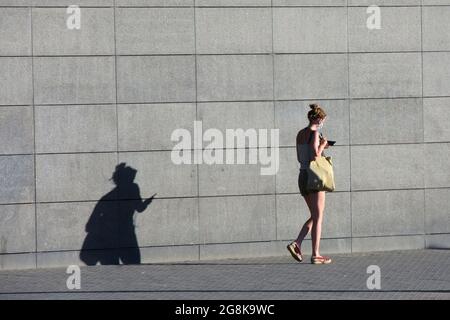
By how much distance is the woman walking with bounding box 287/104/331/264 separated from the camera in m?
13.1

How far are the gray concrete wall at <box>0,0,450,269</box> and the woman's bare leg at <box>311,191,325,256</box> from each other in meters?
0.83

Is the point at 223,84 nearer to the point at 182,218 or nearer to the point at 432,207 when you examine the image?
the point at 182,218

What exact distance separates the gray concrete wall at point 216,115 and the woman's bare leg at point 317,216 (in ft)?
2.72

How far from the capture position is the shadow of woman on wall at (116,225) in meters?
13.6

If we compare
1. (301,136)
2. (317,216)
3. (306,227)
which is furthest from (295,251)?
(301,136)

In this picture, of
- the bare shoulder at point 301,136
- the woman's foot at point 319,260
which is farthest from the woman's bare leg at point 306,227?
the bare shoulder at point 301,136

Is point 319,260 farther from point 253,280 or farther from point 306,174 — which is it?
point 253,280

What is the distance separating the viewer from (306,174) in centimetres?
1316

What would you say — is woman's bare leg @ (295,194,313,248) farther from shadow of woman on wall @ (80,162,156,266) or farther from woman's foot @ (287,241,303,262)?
shadow of woman on wall @ (80,162,156,266)

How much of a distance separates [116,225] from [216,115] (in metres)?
1.84

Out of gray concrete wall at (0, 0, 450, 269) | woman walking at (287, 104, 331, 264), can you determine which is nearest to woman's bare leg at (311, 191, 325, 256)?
woman walking at (287, 104, 331, 264)

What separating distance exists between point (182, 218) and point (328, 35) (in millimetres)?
2960
